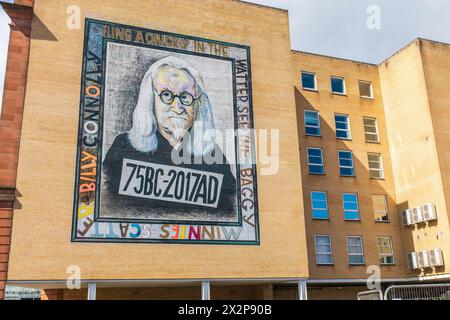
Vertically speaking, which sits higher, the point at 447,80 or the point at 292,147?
the point at 447,80

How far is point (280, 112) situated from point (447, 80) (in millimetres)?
13920

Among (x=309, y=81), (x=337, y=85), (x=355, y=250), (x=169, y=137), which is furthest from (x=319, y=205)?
(x=169, y=137)

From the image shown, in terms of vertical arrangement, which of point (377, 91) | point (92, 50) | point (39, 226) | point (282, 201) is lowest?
point (39, 226)

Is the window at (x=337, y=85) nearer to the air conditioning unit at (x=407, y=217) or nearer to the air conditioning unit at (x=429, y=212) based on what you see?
the air conditioning unit at (x=407, y=217)

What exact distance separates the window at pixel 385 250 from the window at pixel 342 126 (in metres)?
7.83

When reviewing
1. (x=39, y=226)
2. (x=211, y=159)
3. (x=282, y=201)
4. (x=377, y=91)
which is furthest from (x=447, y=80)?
(x=39, y=226)

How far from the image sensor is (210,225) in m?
25.7

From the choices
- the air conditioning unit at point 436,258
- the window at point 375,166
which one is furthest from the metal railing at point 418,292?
the window at point 375,166

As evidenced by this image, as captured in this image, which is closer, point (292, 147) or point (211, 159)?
point (211, 159)

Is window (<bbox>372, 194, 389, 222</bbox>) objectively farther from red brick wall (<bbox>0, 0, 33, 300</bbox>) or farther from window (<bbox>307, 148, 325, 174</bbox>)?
red brick wall (<bbox>0, 0, 33, 300</bbox>)

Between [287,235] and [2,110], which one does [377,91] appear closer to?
[287,235]

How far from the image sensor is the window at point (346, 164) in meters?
35.3

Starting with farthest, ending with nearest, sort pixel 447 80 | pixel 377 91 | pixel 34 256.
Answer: pixel 377 91 → pixel 447 80 → pixel 34 256

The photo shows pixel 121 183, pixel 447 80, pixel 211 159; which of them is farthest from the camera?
pixel 447 80
